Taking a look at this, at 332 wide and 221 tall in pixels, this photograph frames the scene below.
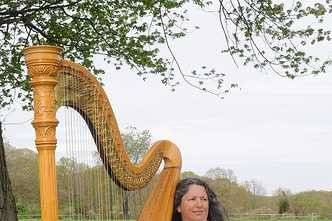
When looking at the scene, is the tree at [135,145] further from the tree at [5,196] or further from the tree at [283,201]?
the tree at [283,201]

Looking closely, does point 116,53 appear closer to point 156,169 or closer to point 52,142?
point 156,169

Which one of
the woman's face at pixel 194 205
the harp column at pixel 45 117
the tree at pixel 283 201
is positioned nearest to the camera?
the harp column at pixel 45 117

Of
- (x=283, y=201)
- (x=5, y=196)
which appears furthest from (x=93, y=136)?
(x=283, y=201)

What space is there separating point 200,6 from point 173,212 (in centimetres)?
466

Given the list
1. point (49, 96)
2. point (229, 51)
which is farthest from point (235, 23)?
point (49, 96)

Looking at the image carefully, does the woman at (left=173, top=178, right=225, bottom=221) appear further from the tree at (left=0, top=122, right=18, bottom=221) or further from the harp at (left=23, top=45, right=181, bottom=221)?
the tree at (left=0, top=122, right=18, bottom=221)

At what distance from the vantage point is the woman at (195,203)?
3527mm

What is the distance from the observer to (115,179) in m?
3.73

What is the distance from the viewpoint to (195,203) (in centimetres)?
355

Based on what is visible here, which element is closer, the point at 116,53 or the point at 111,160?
the point at 111,160

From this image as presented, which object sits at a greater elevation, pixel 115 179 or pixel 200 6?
pixel 200 6

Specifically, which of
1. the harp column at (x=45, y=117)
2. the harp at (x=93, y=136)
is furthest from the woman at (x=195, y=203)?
the harp column at (x=45, y=117)

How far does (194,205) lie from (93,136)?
0.63 meters

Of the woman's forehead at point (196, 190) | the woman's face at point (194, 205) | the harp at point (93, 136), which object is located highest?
the harp at point (93, 136)
